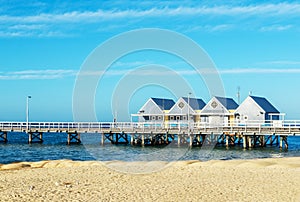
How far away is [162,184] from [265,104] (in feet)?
95.8

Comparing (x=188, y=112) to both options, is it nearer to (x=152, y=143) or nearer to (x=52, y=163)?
(x=152, y=143)

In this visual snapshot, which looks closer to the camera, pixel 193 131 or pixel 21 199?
pixel 21 199

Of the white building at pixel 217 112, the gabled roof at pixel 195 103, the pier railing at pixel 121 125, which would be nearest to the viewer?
the pier railing at pixel 121 125

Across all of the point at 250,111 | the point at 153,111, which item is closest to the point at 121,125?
the point at 153,111

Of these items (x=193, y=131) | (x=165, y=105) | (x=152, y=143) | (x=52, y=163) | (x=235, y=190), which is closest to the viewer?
(x=235, y=190)

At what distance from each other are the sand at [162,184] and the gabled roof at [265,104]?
21.7 m

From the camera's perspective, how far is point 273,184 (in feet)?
43.7

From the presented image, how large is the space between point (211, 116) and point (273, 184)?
1108 inches

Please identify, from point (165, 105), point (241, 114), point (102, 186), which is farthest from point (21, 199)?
point (165, 105)

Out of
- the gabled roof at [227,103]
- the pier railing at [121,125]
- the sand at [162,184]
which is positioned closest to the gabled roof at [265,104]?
the pier railing at [121,125]

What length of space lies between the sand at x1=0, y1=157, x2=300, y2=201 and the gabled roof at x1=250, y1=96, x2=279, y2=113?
71.1 ft

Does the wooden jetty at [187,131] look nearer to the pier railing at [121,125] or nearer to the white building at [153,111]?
the pier railing at [121,125]

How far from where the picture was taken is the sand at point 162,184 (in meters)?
11.5

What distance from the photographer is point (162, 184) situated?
44.4 ft
